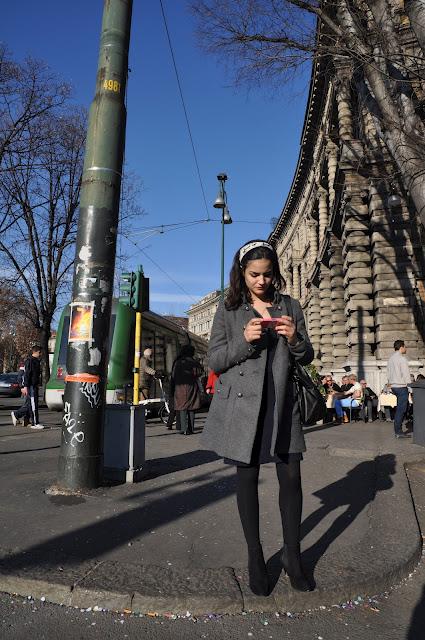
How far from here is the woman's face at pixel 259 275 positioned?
2924 mm

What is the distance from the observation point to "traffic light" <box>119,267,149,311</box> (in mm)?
7375

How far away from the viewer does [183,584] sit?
107 inches

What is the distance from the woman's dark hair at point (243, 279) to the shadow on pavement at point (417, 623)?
1899mm

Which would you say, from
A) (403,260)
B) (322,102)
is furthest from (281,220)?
(403,260)

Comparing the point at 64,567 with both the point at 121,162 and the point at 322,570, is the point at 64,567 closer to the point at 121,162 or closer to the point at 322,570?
the point at 322,570

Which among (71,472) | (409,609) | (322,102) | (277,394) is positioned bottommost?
(409,609)

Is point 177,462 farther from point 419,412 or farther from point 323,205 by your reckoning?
point 323,205

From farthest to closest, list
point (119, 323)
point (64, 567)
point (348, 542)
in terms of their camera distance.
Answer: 1. point (119, 323)
2. point (348, 542)
3. point (64, 567)

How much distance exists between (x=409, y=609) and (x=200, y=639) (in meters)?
1.19

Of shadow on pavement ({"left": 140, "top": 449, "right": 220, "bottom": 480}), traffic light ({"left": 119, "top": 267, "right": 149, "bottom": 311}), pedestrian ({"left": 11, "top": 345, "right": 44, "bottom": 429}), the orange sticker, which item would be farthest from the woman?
pedestrian ({"left": 11, "top": 345, "right": 44, "bottom": 429})

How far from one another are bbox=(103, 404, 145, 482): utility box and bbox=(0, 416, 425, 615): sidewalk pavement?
22 centimetres

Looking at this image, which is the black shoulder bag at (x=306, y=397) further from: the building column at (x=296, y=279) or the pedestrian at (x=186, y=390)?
the building column at (x=296, y=279)

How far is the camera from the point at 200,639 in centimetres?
234

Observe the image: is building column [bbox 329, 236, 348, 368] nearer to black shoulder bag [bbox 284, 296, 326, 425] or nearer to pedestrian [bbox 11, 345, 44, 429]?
pedestrian [bbox 11, 345, 44, 429]
